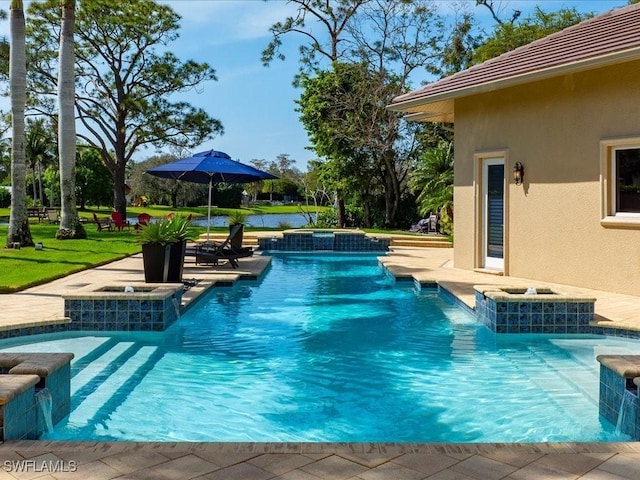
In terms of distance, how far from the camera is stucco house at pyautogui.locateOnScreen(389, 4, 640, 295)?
1032 centimetres

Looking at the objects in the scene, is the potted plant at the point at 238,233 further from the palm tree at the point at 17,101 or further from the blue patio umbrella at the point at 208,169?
the palm tree at the point at 17,101

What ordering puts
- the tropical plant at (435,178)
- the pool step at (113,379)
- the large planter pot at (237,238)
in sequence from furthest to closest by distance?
the tropical plant at (435,178)
the large planter pot at (237,238)
the pool step at (113,379)

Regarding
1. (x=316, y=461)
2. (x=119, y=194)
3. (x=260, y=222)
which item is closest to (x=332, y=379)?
(x=316, y=461)

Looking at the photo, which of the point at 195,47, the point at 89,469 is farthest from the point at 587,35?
the point at 195,47

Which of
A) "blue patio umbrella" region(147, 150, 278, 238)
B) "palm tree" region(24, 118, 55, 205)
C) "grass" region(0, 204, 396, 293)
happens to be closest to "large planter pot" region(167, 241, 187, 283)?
"grass" region(0, 204, 396, 293)

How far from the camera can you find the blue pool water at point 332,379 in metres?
4.88

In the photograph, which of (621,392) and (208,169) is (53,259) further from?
(621,392)

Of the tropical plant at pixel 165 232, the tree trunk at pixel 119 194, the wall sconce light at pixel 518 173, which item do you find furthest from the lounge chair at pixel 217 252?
the tree trunk at pixel 119 194

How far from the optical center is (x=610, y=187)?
1067 cm

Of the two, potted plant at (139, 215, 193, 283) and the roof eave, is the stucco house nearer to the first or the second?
the roof eave

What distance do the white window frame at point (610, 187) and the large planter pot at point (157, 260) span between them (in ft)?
25.4

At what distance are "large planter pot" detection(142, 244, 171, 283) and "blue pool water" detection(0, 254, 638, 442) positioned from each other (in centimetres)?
127

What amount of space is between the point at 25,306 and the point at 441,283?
725 centimetres

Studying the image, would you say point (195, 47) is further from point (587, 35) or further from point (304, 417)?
point (304, 417)
